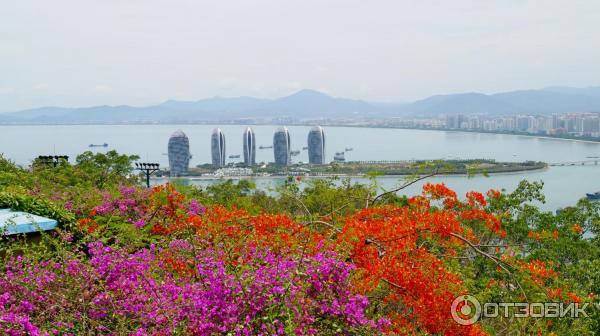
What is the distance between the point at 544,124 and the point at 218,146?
6210 cm

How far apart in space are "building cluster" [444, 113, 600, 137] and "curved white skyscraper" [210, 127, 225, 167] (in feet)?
176

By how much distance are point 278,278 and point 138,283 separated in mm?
922

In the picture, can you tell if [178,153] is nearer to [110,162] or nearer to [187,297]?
[110,162]

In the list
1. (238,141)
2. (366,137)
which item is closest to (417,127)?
(366,137)

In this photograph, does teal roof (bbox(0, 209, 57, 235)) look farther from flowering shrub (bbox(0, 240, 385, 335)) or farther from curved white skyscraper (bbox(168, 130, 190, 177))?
curved white skyscraper (bbox(168, 130, 190, 177))

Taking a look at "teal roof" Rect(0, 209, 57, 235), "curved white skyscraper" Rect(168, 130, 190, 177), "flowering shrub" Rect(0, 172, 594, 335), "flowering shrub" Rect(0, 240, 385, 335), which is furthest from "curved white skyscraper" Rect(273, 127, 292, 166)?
"flowering shrub" Rect(0, 240, 385, 335)

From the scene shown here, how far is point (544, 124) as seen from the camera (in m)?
91.4

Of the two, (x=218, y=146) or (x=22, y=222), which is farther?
(x=218, y=146)

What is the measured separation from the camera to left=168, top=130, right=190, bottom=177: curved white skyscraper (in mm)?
48750

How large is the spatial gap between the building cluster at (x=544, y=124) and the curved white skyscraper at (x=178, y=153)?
196 ft

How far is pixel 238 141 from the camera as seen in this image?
102062 mm

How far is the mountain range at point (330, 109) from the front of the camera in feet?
445

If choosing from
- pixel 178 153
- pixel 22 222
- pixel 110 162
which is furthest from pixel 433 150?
pixel 22 222

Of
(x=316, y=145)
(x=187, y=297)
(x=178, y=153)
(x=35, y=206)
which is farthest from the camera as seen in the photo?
(x=316, y=145)
